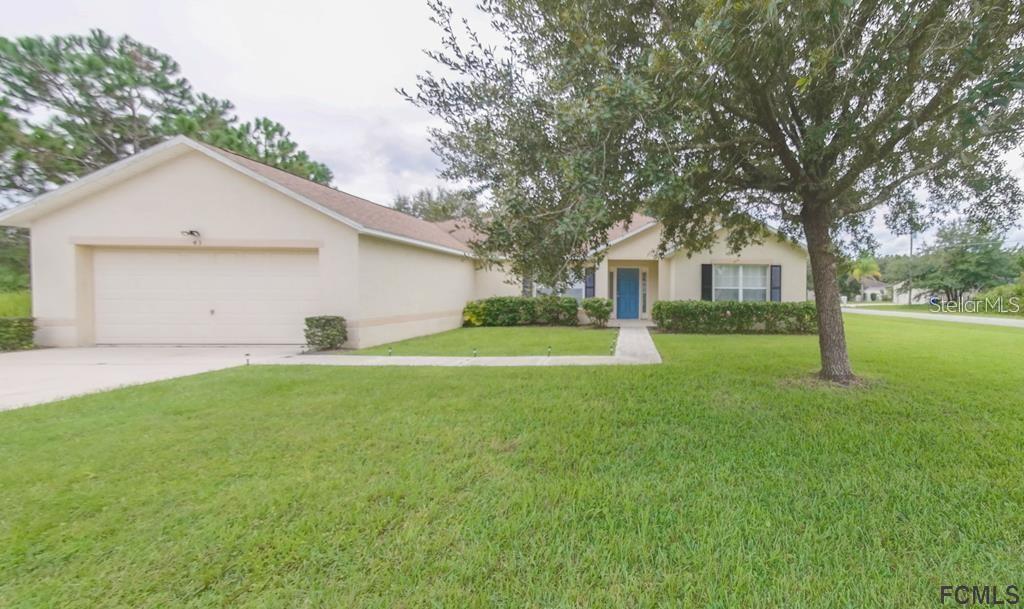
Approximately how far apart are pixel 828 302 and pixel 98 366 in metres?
13.6

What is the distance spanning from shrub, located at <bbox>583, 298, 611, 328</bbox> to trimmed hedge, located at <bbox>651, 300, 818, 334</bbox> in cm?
197

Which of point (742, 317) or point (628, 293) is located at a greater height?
point (628, 293)

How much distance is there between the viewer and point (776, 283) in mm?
14742

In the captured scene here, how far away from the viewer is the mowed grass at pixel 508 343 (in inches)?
377

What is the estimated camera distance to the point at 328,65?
1059cm

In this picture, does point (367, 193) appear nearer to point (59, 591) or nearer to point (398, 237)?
point (398, 237)

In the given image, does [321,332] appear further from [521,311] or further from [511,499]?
[511,499]

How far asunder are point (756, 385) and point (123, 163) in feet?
48.3

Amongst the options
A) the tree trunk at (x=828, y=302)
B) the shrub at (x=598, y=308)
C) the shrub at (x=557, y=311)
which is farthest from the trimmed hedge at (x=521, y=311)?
the tree trunk at (x=828, y=302)

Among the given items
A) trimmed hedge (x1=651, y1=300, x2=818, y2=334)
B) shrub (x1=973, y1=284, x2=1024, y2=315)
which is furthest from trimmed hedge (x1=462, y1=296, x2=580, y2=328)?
shrub (x1=973, y1=284, x2=1024, y2=315)

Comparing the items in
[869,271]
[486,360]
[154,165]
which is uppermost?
[869,271]

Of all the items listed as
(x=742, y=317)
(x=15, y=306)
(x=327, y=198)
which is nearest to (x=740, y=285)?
(x=742, y=317)

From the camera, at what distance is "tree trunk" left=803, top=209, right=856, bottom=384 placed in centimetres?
637

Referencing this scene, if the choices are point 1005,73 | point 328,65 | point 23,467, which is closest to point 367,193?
point 328,65
